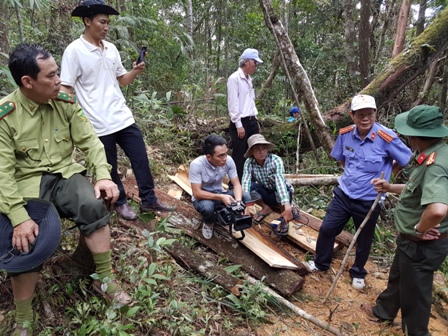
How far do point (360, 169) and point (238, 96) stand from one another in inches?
95.2

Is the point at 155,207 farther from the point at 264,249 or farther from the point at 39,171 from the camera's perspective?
the point at 39,171

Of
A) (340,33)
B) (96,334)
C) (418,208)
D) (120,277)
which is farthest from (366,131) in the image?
(340,33)

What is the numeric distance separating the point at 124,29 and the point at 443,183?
6068 millimetres

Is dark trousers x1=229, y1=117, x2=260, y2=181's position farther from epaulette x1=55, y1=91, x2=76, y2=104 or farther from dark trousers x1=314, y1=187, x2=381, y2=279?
epaulette x1=55, y1=91, x2=76, y2=104

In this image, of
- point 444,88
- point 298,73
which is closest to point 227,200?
point 298,73

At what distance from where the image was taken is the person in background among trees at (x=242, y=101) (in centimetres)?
523

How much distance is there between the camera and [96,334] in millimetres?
2252

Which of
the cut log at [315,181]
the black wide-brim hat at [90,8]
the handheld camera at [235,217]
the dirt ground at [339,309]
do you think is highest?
the black wide-brim hat at [90,8]

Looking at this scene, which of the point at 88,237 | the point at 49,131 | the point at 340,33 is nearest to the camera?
the point at 88,237

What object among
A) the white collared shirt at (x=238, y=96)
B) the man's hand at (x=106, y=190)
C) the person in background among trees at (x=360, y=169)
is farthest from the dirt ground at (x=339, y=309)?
the white collared shirt at (x=238, y=96)

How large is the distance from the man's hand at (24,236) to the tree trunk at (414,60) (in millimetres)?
5136

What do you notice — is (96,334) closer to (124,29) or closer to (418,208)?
(418,208)

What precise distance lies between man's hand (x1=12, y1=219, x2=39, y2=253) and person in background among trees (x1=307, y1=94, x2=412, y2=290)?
290cm

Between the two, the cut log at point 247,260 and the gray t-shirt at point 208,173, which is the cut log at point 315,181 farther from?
the cut log at point 247,260
